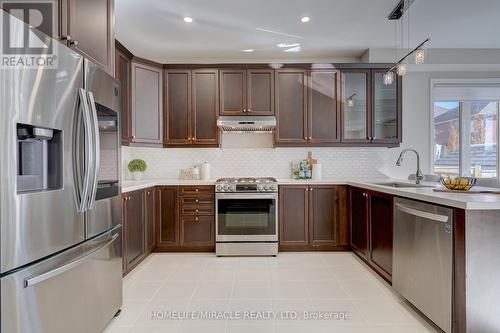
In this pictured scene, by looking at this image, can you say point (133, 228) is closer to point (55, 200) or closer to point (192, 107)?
point (55, 200)

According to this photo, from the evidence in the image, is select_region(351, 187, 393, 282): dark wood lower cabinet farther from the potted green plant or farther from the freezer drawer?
the potted green plant

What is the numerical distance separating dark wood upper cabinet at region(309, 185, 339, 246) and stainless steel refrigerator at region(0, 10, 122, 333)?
8.02 feet

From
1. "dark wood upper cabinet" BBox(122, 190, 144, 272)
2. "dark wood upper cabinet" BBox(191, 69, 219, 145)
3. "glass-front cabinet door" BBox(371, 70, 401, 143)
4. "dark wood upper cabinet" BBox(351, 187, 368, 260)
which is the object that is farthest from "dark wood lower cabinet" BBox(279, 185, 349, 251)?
"dark wood upper cabinet" BBox(122, 190, 144, 272)

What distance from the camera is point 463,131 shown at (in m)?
4.24

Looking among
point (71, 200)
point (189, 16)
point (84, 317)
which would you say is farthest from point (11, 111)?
point (189, 16)

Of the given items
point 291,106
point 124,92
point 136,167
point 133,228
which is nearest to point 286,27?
point 291,106

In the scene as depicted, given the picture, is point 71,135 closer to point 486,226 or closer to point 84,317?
point 84,317

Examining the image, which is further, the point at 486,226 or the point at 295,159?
the point at 295,159

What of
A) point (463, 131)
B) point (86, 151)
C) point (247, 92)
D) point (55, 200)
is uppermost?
point (247, 92)

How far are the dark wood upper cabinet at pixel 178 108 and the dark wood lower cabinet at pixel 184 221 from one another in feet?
2.43

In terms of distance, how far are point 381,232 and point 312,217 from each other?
998 mm

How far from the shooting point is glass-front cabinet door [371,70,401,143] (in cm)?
376

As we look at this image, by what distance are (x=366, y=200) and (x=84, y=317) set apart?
270cm

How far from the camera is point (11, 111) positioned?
3.71 feet
